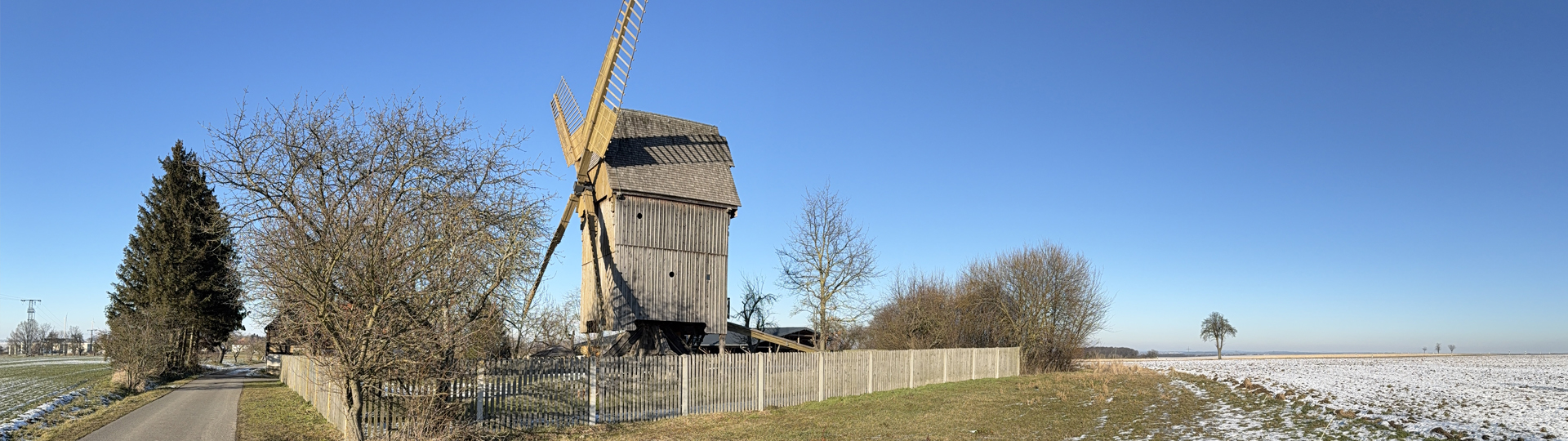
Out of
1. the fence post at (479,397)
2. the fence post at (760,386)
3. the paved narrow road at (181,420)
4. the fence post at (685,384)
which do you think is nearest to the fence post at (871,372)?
the fence post at (760,386)

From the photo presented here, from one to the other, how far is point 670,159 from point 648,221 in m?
2.44

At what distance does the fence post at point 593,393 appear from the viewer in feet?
52.9

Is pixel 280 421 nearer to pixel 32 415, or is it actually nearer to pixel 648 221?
pixel 32 415

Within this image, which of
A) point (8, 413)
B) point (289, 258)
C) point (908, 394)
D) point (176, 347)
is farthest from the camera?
point (176, 347)

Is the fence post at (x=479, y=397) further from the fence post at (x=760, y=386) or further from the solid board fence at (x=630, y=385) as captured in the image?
the fence post at (x=760, y=386)

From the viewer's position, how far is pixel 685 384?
58.2ft

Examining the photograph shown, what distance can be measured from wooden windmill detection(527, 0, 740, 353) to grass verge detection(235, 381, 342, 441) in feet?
20.1

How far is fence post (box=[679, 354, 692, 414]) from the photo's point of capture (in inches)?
697

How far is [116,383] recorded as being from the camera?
87.6 ft

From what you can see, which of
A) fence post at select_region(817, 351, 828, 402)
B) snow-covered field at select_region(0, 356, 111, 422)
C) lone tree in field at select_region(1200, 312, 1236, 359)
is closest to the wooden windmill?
fence post at select_region(817, 351, 828, 402)

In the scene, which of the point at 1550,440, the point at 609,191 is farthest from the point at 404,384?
the point at 1550,440

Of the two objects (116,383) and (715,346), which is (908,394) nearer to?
(715,346)

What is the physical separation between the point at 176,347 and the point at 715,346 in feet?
76.4

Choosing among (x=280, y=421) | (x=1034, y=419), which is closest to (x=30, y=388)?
(x=280, y=421)
